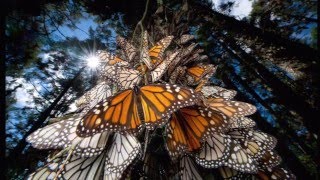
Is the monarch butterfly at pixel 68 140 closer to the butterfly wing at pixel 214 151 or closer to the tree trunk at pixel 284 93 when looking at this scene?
the butterfly wing at pixel 214 151

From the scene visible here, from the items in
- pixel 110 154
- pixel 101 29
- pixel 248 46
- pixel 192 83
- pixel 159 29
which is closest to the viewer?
pixel 110 154

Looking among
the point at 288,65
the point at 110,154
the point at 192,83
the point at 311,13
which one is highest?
the point at 311,13

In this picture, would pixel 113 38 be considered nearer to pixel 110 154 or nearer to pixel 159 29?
pixel 159 29

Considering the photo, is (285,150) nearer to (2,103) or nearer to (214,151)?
(214,151)

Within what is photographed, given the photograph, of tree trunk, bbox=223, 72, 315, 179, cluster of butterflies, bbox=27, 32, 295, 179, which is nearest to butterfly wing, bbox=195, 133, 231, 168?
cluster of butterflies, bbox=27, 32, 295, 179

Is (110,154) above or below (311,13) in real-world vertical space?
below

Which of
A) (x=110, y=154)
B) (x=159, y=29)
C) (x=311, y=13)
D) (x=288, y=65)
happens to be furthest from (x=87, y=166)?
(x=311, y=13)
